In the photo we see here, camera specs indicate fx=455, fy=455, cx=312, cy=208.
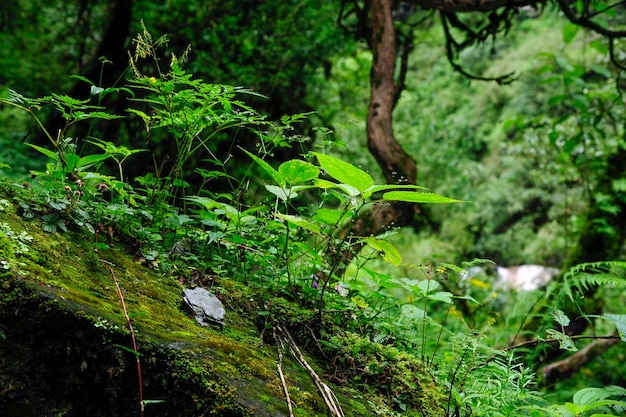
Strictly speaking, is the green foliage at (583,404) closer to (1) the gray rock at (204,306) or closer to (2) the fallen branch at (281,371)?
(2) the fallen branch at (281,371)

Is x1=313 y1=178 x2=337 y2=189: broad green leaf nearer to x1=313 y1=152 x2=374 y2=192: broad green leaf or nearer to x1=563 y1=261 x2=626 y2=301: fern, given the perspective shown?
x1=313 y1=152 x2=374 y2=192: broad green leaf

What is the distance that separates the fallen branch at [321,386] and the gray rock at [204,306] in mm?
248

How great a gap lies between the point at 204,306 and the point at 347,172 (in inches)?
25.6

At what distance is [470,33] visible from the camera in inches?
179

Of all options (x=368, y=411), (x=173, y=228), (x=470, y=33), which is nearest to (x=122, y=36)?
(x=470, y=33)

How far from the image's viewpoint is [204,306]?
1506mm

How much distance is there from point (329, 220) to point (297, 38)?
664 centimetres

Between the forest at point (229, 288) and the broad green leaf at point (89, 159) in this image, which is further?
the broad green leaf at point (89, 159)

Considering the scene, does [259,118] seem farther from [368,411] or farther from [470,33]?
[470,33]

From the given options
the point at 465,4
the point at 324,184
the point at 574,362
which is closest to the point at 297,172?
the point at 324,184

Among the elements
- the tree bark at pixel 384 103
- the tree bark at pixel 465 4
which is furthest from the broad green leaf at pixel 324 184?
the tree bark at pixel 465 4

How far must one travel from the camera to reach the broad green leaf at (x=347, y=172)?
1315mm

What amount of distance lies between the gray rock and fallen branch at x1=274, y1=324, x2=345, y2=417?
248mm

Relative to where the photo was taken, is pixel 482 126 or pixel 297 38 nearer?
pixel 297 38
